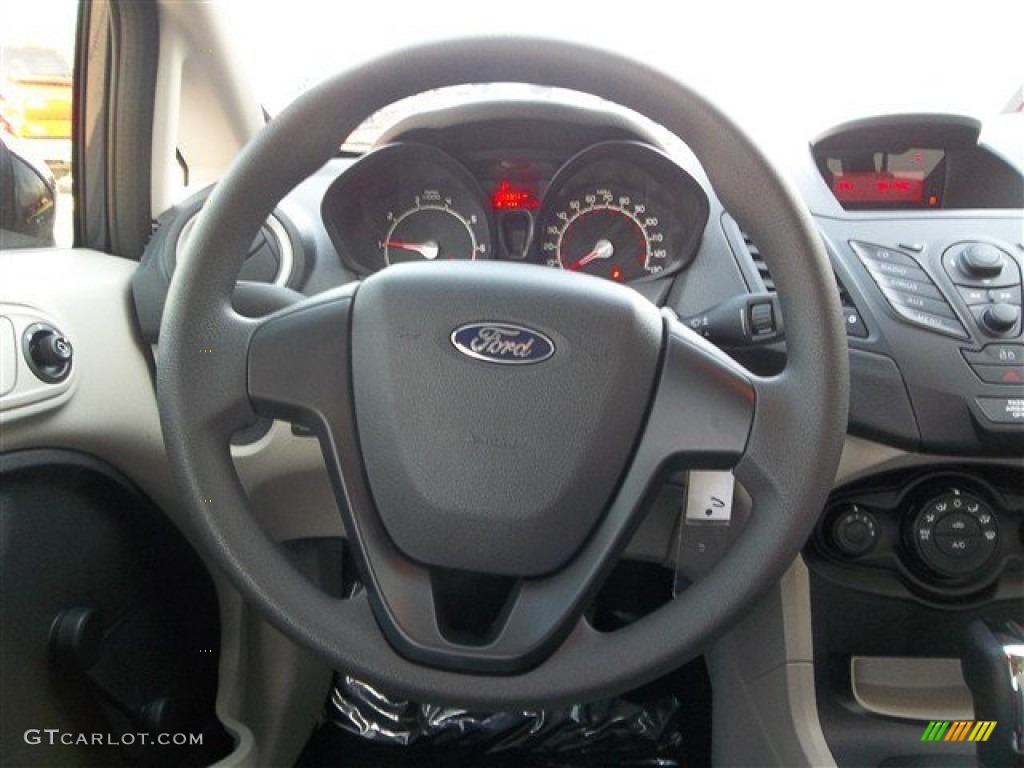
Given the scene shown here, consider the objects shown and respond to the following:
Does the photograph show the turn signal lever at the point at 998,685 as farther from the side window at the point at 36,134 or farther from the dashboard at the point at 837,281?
the side window at the point at 36,134

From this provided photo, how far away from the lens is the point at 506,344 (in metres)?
0.79

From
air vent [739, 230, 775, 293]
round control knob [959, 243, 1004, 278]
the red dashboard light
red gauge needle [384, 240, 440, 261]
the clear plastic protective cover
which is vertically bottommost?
the clear plastic protective cover

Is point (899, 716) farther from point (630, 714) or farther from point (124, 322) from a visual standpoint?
point (124, 322)

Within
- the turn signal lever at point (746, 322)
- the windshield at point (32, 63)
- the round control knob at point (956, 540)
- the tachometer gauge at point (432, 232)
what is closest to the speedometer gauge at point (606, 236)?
the tachometer gauge at point (432, 232)

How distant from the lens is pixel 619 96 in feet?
2.45

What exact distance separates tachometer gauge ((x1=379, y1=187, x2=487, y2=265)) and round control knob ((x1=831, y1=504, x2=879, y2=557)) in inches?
24.1

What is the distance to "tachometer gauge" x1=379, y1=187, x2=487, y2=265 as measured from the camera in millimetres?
1220

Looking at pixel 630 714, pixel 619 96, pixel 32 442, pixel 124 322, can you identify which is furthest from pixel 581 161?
pixel 630 714

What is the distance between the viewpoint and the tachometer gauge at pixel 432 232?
122 cm

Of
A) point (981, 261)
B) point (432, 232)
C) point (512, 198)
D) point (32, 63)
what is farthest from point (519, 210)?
point (32, 63)

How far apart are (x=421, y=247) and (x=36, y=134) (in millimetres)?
575

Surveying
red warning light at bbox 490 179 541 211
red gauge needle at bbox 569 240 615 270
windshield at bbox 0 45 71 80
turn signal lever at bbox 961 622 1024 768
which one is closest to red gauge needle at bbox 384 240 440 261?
red warning light at bbox 490 179 541 211

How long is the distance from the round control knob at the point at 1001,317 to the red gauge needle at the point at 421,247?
2.42 ft

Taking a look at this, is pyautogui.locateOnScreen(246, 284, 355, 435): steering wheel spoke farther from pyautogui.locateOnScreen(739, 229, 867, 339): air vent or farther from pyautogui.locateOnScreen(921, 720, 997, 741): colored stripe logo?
pyautogui.locateOnScreen(921, 720, 997, 741): colored stripe logo
